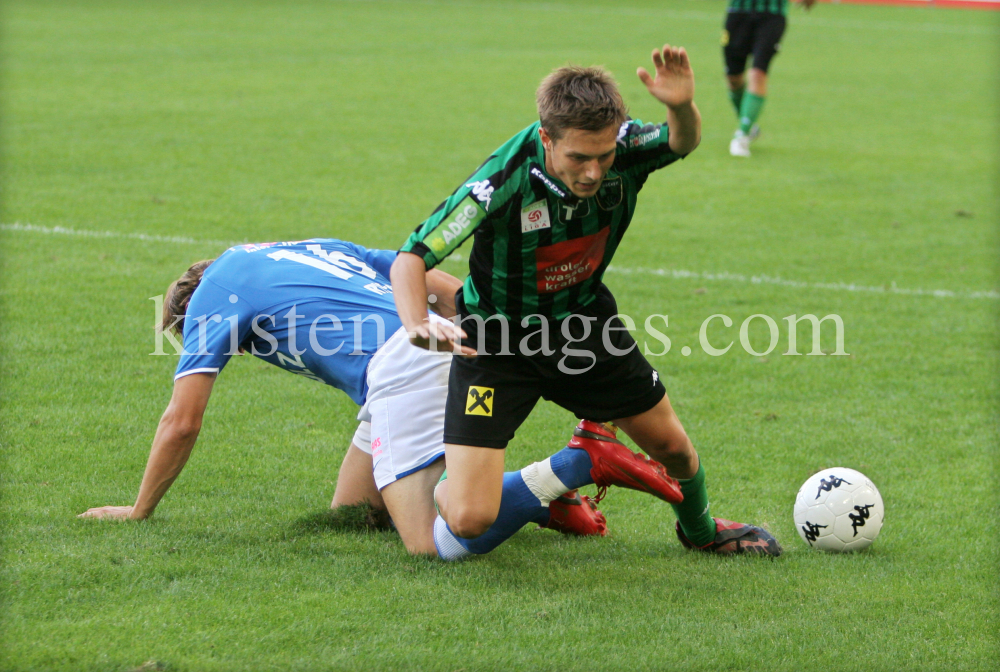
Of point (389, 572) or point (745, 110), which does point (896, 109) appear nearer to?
point (745, 110)

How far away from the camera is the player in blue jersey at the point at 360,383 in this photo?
3.71m

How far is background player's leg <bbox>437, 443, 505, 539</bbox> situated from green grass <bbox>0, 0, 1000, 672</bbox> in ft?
0.64

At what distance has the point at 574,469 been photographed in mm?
3721

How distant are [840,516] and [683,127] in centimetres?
155

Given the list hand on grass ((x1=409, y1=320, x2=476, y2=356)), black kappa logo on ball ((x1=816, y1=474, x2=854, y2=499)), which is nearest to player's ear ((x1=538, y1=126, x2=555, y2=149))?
hand on grass ((x1=409, y1=320, x2=476, y2=356))

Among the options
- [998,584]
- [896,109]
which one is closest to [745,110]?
[896,109]

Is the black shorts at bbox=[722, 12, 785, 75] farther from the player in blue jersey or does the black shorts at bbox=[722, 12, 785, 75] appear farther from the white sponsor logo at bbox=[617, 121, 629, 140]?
the white sponsor logo at bbox=[617, 121, 629, 140]

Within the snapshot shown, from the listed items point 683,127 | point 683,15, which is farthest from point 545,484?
point 683,15

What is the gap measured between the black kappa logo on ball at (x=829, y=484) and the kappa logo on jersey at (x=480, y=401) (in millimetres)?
1302

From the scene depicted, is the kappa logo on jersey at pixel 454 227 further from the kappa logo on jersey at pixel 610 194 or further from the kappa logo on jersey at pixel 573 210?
the kappa logo on jersey at pixel 610 194

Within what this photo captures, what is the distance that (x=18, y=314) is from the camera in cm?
600

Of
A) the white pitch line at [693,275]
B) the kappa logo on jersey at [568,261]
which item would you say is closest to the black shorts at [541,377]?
the kappa logo on jersey at [568,261]

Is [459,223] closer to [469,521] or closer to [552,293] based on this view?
[552,293]

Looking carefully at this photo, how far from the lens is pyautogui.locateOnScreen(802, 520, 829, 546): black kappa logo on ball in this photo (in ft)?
12.5
